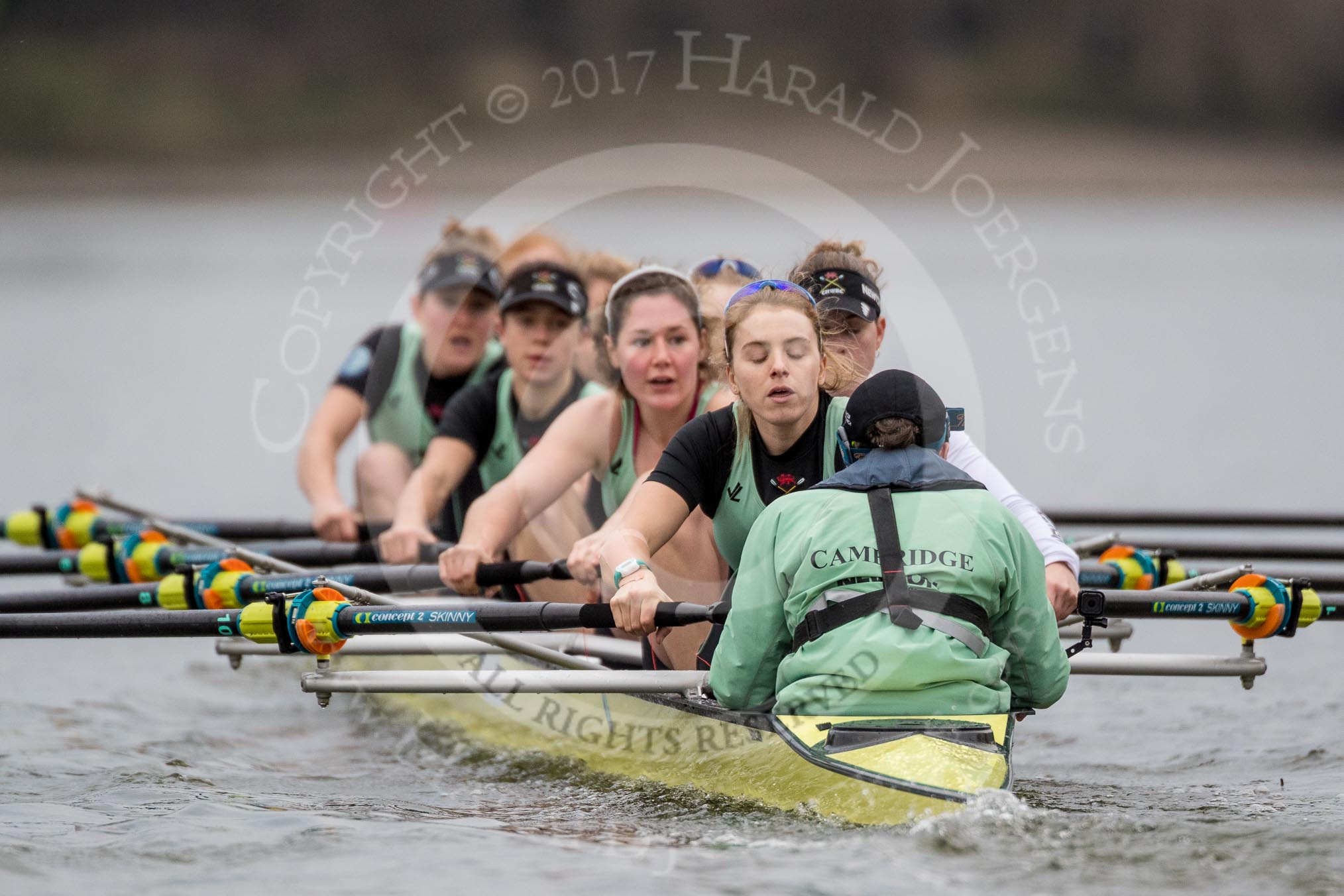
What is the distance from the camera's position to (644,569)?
5391 millimetres

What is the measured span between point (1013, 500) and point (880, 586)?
4.16ft

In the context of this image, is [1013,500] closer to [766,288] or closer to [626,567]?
[766,288]

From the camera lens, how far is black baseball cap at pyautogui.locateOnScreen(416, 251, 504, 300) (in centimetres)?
885

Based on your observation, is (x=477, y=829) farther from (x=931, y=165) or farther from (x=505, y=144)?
(x=931, y=165)

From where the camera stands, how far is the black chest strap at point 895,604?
460cm

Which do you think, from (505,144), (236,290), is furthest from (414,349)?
(505,144)

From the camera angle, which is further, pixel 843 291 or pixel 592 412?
pixel 592 412

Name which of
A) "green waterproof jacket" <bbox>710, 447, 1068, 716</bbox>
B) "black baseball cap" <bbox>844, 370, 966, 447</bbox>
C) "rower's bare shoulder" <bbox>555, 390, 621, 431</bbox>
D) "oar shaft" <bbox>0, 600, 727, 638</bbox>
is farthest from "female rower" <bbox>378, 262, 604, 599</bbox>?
"black baseball cap" <bbox>844, 370, 966, 447</bbox>

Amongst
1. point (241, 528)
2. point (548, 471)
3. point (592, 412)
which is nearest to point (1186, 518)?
point (592, 412)

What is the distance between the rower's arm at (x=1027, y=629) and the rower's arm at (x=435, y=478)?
3841 millimetres

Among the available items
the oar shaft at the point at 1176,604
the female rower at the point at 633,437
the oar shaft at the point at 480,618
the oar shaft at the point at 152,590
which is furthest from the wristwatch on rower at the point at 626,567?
the oar shaft at the point at 1176,604

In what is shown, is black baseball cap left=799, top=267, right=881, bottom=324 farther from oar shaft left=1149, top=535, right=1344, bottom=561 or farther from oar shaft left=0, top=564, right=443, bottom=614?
oar shaft left=1149, top=535, right=1344, bottom=561

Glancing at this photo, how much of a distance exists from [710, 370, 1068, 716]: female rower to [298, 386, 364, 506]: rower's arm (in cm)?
470

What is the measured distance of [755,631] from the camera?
4.95 metres
